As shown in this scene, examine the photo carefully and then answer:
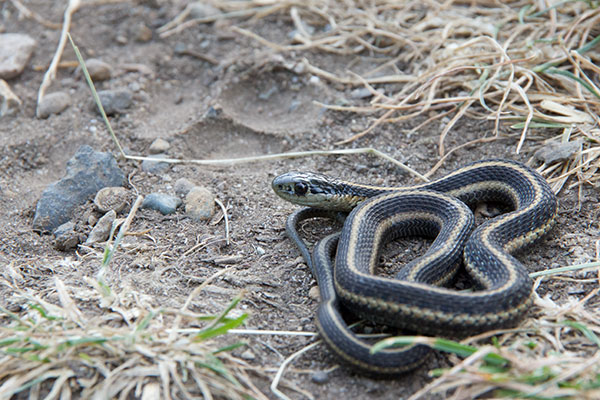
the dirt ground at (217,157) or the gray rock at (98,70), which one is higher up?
the gray rock at (98,70)

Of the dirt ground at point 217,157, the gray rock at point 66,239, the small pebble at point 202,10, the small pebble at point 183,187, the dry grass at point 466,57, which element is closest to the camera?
the dirt ground at point 217,157

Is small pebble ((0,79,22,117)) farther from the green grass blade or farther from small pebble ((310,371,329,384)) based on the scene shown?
the green grass blade

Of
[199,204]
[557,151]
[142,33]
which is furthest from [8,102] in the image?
[557,151]

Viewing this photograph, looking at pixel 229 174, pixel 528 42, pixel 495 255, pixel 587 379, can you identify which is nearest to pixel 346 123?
pixel 229 174

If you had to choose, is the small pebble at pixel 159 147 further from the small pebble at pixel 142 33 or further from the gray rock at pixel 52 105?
the small pebble at pixel 142 33

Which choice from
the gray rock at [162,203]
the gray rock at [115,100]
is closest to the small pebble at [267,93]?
the gray rock at [115,100]

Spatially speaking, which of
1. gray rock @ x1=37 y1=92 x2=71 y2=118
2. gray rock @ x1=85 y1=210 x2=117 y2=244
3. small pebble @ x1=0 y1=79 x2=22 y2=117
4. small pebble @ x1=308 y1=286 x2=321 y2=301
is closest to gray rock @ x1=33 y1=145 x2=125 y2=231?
gray rock @ x1=85 y1=210 x2=117 y2=244

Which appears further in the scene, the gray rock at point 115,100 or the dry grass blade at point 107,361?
the gray rock at point 115,100
